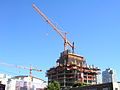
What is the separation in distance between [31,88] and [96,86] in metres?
103

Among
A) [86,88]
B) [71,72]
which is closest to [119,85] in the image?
[86,88]

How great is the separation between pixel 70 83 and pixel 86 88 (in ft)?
336

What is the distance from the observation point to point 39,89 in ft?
614

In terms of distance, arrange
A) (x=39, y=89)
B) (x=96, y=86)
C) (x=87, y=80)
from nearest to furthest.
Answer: (x=96, y=86) < (x=39, y=89) < (x=87, y=80)

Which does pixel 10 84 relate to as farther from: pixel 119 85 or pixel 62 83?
pixel 119 85

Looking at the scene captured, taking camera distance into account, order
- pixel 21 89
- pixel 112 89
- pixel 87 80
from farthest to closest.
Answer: pixel 87 80 → pixel 21 89 → pixel 112 89

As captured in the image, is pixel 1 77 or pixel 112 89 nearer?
pixel 112 89

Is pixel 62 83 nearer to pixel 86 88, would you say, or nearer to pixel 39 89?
pixel 39 89

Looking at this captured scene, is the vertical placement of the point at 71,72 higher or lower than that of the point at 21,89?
higher

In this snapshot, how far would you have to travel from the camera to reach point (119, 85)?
80.8 m

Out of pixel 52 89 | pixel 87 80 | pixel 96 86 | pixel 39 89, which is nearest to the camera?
pixel 96 86

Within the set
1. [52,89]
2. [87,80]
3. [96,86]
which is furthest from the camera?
[87,80]

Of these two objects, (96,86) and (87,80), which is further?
(87,80)

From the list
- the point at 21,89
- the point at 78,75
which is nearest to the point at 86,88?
the point at 21,89
